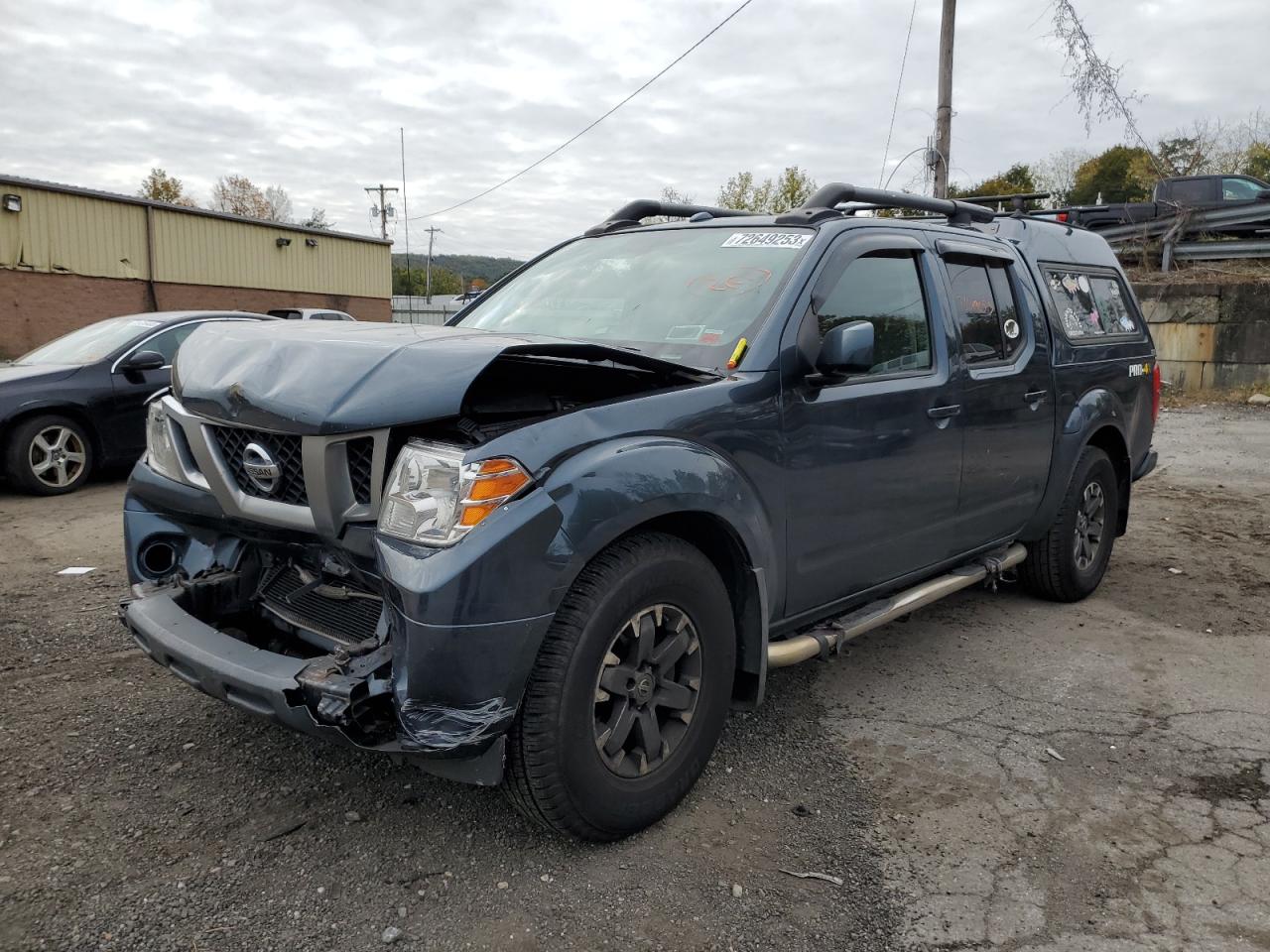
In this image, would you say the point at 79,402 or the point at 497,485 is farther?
the point at 79,402

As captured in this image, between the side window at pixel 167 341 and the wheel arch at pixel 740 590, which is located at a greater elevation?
the side window at pixel 167 341

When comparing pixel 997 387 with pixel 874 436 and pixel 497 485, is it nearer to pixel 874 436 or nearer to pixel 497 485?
pixel 874 436

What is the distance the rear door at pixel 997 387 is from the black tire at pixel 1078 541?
Answer: 0.38 metres

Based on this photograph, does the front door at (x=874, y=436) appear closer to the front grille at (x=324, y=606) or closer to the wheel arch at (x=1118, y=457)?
the front grille at (x=324, y=606)

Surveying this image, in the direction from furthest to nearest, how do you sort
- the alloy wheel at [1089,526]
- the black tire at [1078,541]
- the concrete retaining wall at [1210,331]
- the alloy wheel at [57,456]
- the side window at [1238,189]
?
the side window at [1238,189] → the concrete retaining wall at [1210,331] → the alloy wheel at [57,456] → the alloy wheel at [1089,526] → the black tire at [1078,541]

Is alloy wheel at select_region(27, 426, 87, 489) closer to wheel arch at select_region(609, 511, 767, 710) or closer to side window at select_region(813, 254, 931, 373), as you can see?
wheel arch at select_region(609, 511, 767, 710)

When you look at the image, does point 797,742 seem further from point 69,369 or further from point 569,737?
point 69,369

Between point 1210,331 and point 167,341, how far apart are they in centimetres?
1621

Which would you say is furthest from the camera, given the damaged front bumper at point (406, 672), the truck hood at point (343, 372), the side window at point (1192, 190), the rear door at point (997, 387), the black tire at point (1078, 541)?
the side window at point (1192, 190)

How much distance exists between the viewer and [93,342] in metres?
7.93

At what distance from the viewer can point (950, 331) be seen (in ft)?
12.9

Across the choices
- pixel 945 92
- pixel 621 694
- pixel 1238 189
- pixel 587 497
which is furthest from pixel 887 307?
pixel 1238 189

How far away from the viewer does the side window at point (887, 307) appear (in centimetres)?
344

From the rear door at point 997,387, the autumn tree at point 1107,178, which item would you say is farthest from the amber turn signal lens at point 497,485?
the autumn tree at point 1107,178
